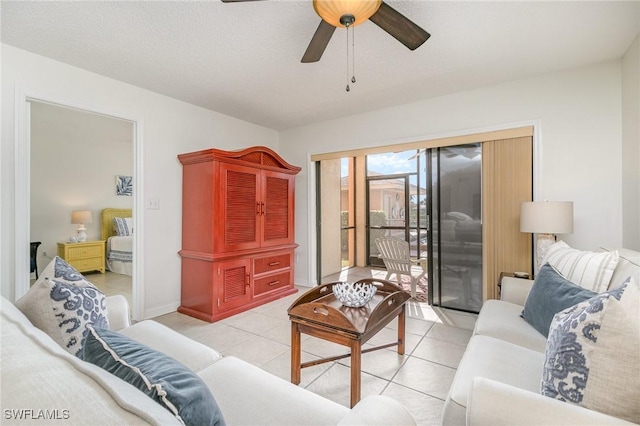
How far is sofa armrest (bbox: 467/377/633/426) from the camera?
789 millimetres

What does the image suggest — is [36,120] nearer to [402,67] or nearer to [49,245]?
[49,245]

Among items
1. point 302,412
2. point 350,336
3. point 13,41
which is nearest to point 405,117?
point 350,336

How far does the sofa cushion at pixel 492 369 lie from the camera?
1046 mm

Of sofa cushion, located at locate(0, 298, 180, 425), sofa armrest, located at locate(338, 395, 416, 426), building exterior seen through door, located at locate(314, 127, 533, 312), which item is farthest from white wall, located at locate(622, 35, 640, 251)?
sofa cushion, located at locate(0, 298, 180, 425)

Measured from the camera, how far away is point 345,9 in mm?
1428

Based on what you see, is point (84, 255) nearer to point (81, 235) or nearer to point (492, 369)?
point (81, 235)

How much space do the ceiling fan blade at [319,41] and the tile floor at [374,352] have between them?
217 centimetres

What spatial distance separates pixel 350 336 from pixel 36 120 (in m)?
5.77

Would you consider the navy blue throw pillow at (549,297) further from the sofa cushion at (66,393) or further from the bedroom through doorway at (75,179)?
the bedroom through doorway at (75,179)

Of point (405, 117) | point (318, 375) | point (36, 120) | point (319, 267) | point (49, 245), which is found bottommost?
point (318, 375)

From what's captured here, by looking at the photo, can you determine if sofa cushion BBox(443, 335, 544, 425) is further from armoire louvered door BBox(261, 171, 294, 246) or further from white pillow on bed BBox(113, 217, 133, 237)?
white pillow on bed BBox(113, 217, 133, 237)

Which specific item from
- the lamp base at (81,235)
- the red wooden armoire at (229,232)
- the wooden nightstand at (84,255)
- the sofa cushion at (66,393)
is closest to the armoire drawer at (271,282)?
the red wooden armoire at (229,232)

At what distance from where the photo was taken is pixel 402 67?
256 centimetres

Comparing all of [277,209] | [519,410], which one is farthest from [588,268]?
[277,209]
